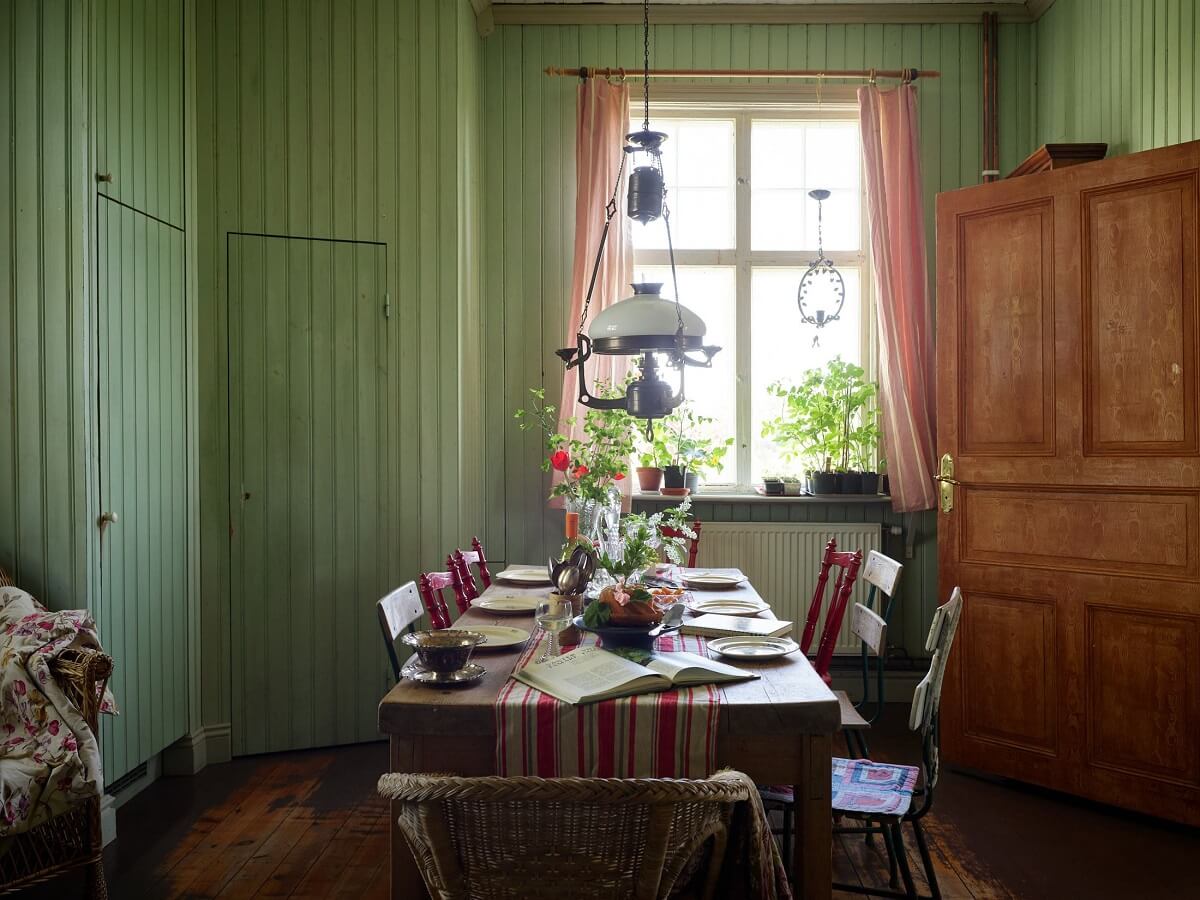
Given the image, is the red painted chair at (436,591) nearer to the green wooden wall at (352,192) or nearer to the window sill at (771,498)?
the green wooden wall at (352,192)

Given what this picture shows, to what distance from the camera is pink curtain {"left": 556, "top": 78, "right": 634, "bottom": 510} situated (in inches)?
182

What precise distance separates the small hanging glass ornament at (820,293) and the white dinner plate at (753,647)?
2404 millimetres

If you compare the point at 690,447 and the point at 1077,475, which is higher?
the point at 690,447

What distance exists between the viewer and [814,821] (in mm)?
1968

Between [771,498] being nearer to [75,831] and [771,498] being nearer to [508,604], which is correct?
[508,604]

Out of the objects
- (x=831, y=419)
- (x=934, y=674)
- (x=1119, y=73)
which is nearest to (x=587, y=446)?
(x=831, y=419)

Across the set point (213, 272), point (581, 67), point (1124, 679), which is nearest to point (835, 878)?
point (1124, 679)

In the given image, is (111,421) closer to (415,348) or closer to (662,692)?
(415,348)

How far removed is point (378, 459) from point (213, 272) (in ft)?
3.29

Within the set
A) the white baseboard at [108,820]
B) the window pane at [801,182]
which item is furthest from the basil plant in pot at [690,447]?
the white baseboard at [108,820]

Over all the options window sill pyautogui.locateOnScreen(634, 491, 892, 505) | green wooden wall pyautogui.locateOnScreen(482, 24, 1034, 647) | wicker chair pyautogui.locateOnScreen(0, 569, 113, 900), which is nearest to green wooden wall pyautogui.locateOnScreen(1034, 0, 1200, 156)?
green wooden wall pyautogui.locateOnScreen(482, 24, 1034, 647)

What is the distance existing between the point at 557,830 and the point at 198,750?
294 cm

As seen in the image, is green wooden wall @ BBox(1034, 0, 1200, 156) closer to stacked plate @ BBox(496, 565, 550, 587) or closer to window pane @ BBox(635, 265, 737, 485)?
window pane @ BBox(635, 265, 737, 485)

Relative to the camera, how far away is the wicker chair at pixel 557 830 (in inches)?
49.8
